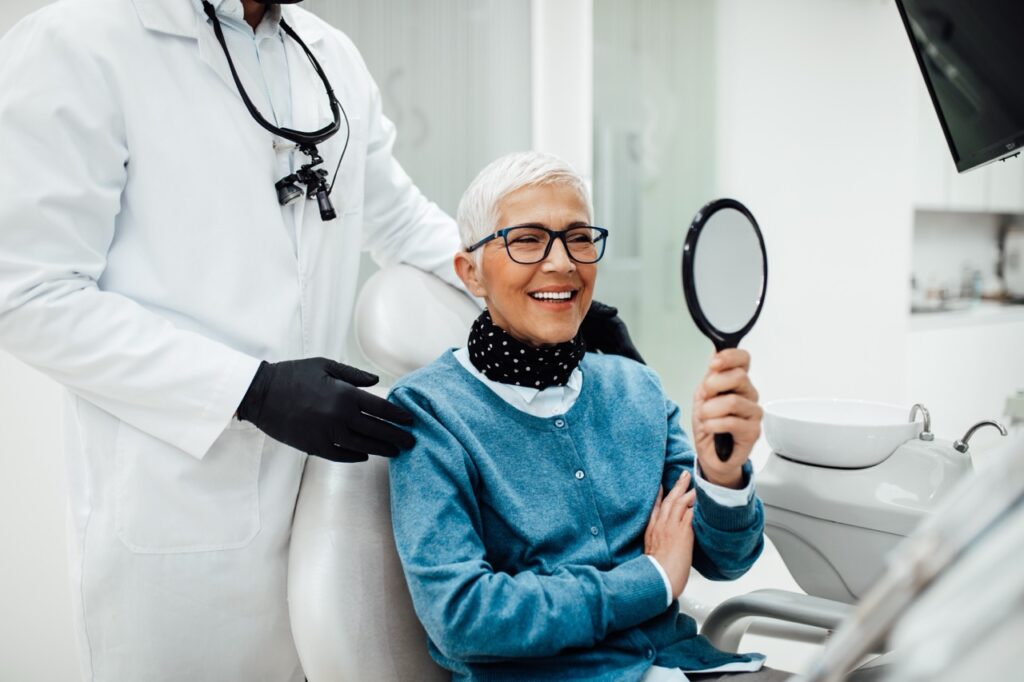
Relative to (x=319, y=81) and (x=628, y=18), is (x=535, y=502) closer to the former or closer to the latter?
(x=319, y=81)

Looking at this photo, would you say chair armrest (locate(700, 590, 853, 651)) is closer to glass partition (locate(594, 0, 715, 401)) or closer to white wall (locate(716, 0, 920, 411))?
glass partition (locate(594, 0, 715, 401))

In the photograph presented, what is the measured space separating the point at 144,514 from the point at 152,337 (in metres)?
0.26

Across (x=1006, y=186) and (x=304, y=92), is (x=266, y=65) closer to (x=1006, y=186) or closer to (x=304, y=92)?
(x=304, y=92)

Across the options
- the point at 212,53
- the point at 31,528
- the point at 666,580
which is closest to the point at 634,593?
the point at 666,580

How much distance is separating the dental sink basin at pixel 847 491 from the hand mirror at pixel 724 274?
38 cm

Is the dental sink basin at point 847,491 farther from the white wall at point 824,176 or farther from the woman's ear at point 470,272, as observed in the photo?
the white wall at point 824,176

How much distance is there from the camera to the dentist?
1.04 meters

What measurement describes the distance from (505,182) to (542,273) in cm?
15

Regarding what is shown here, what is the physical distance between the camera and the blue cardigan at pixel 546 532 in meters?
0.97

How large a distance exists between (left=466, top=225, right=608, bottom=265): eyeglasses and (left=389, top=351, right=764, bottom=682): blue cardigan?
20 cm

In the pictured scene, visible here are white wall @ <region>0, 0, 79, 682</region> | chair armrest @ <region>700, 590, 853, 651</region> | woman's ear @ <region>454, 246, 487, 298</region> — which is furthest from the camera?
white wall @ <region>0, 0, 79, 682</region>

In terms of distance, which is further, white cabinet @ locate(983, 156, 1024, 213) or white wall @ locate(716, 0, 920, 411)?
white cabinet @ locate(983, 156, 1024, 213)

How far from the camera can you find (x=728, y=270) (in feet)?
3.07

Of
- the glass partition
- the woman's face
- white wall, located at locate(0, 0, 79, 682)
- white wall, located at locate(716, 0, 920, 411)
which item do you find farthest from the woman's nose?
white wall, located at locate(716, 0, 920, 411)
